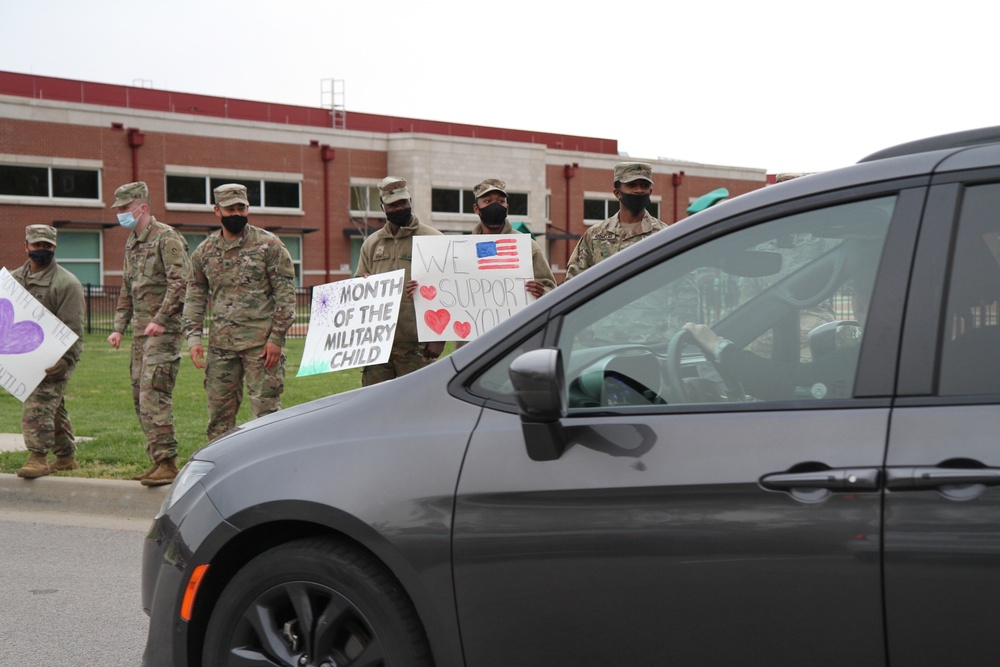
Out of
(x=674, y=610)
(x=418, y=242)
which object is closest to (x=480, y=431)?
(x=674, y=610)

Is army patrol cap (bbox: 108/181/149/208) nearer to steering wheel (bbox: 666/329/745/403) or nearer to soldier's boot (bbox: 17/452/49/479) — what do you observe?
soldier's boot (bbox: 17/452/49/479)

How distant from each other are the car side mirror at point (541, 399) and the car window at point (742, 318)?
0.16m

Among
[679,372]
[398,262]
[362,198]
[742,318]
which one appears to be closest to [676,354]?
[679,372]

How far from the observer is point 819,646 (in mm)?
2414

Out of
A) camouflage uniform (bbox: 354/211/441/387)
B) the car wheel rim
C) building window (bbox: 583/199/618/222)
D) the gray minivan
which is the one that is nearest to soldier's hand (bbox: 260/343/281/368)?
camouflage uniform (bbox: 354/211/441/387)

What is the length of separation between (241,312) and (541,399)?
5124 mm

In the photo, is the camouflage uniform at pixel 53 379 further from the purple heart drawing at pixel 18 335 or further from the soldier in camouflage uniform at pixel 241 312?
the soldier in camouflage uniform at pixel 241 312

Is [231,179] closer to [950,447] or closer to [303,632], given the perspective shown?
[303,632]

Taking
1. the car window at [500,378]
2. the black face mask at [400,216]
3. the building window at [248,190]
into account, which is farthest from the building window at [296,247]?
the car window at [500,378]

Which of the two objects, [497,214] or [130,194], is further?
[130,194]

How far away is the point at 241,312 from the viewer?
7.39 metres

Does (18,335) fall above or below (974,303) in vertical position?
below

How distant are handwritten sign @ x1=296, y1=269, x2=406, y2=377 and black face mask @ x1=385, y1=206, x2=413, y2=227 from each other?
43cm

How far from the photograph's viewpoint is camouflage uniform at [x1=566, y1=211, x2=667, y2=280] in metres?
6.87
